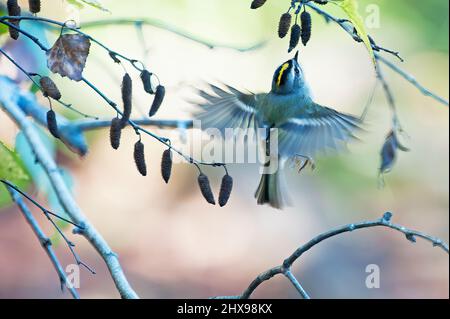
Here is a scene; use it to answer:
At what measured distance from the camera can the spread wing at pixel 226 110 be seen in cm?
152

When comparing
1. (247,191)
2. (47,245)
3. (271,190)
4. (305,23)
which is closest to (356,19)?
(305,23)

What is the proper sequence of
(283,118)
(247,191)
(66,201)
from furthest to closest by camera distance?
(247,191)
(283,118)
(66,201)

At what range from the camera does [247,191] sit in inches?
129

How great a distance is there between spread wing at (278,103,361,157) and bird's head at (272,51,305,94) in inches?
2.2

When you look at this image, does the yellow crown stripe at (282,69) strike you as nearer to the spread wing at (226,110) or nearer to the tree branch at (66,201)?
the spread wing at (226,110)

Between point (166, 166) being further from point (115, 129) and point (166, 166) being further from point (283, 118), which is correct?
point (283, 118)

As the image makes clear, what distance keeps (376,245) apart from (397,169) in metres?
0.38

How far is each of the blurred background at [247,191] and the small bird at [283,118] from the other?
1.22 m

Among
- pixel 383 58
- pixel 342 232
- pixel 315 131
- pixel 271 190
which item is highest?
pixel 383 58

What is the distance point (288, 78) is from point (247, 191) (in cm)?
185

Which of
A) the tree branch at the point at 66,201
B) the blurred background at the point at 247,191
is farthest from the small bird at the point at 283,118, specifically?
the blurred background at the point at 247,191

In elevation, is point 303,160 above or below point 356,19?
below

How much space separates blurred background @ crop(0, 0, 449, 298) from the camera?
2.90m
